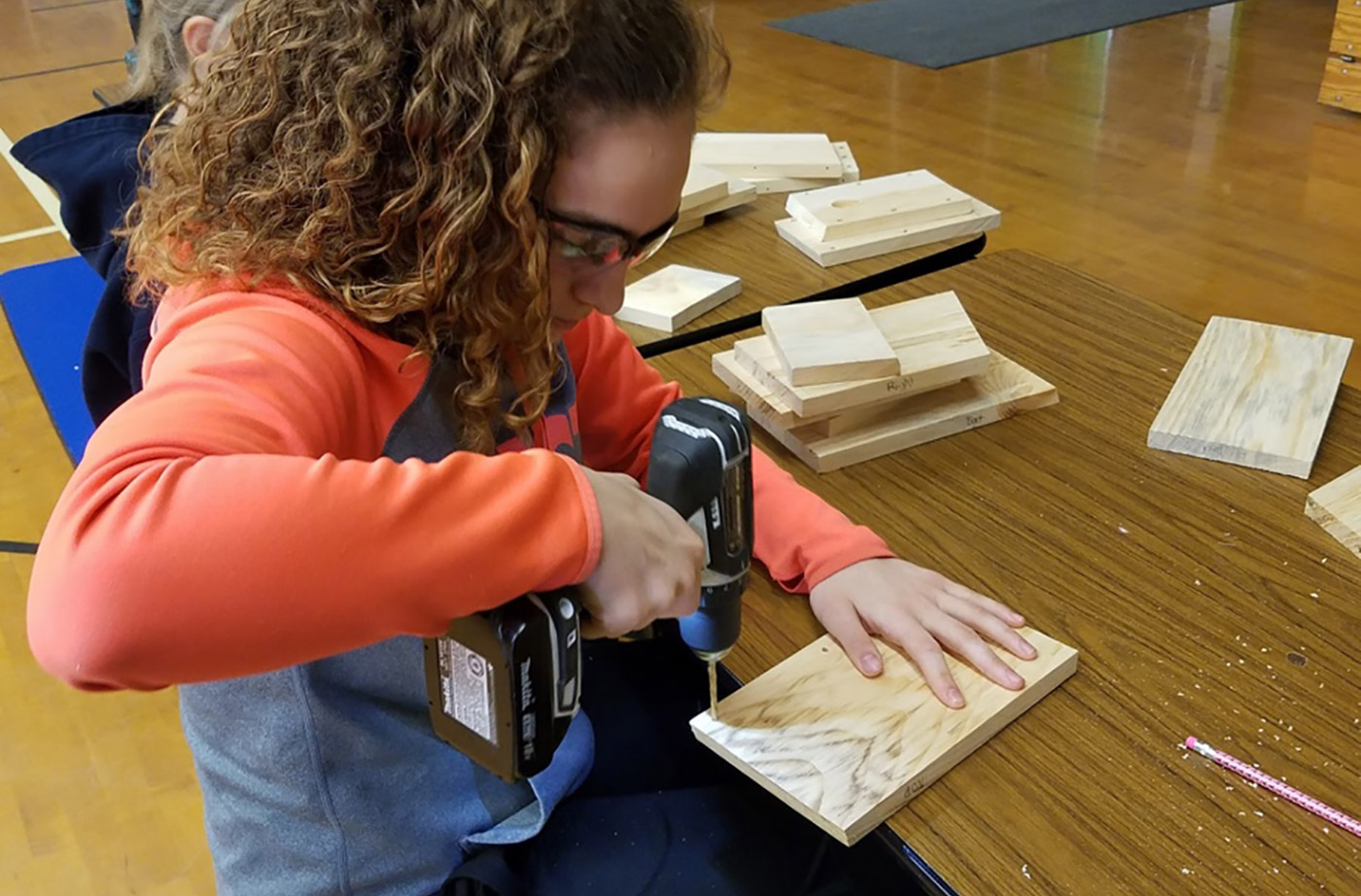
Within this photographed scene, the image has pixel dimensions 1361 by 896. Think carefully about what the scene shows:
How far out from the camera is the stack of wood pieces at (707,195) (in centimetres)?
188

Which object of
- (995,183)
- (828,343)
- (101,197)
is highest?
(101,197)

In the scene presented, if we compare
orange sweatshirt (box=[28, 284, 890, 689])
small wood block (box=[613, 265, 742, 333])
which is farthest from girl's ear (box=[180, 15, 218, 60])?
small wood block (box=[613, 265, 742, 333])

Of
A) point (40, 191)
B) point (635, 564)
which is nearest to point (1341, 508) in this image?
point (635, 564)

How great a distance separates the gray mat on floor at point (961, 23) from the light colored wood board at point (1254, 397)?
13.4 feet

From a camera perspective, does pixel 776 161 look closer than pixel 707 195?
No

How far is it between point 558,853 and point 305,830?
0.78 feet

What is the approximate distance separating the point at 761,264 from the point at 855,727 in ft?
3.26

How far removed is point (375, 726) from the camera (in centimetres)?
104

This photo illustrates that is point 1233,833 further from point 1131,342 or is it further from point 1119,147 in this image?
point 1119,147

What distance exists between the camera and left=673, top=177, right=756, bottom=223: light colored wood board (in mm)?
1910

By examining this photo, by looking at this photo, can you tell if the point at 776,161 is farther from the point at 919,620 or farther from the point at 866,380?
the point at 919,620

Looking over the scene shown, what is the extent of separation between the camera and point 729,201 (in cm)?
195

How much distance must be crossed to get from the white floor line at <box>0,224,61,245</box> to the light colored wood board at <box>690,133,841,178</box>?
2.72 meters

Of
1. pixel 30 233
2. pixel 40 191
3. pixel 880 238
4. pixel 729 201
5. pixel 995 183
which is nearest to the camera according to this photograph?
pixel 880 238
